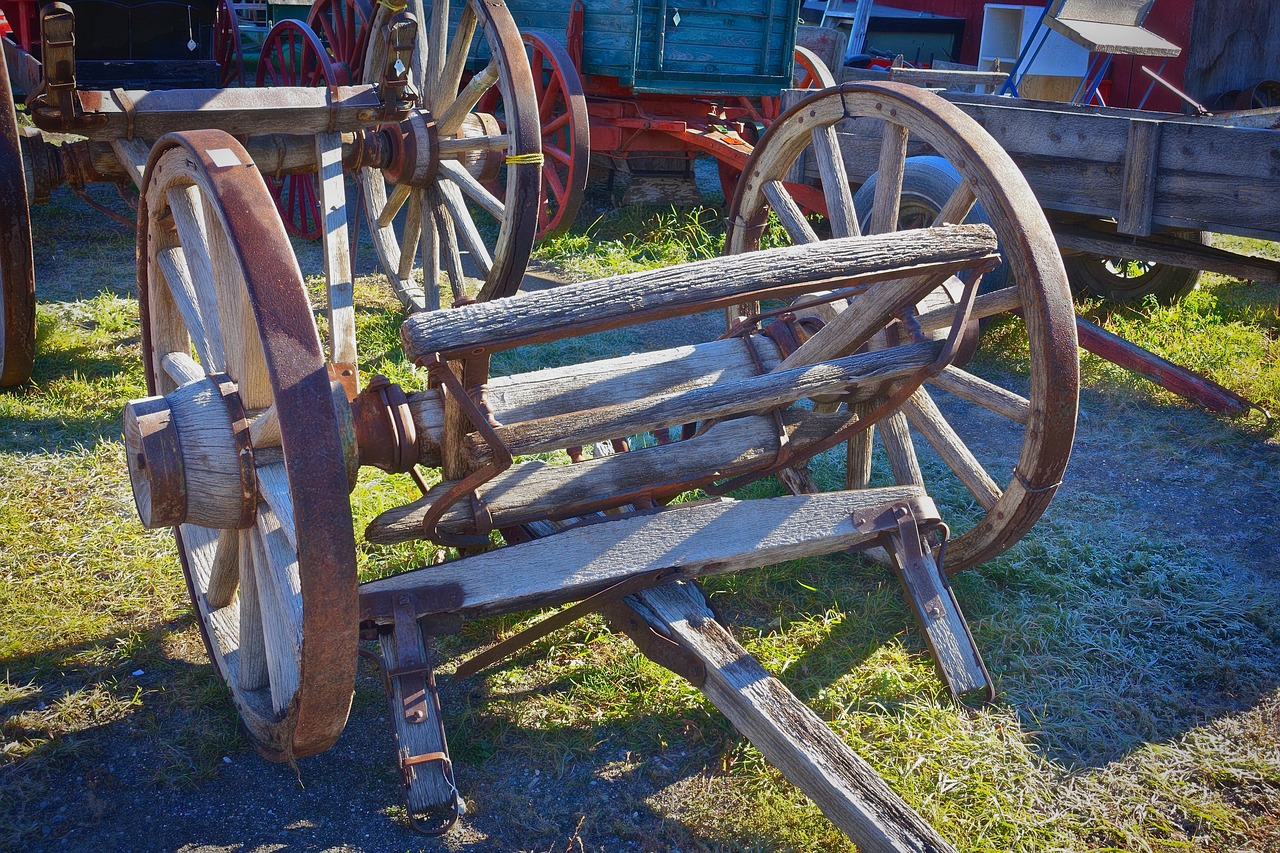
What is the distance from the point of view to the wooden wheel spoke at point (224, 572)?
2035 mm

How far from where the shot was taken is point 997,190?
209 centimetres

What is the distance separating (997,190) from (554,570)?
1.23m

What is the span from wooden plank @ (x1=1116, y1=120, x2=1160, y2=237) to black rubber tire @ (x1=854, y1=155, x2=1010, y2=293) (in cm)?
47

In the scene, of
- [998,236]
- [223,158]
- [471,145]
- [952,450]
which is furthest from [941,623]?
[471,145]

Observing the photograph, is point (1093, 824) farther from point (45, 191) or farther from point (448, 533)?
point (45, 191)

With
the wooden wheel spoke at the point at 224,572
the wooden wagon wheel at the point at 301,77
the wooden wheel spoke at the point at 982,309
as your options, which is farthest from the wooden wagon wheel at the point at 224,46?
the wooden wheel spoke at the point at 982,309

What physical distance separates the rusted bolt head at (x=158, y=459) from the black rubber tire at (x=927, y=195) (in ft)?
8.68

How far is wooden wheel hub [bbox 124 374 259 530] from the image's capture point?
1671mm

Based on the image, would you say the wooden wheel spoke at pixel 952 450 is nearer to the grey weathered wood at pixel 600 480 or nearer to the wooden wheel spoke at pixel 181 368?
the grey weathered wood at pixel 600 480

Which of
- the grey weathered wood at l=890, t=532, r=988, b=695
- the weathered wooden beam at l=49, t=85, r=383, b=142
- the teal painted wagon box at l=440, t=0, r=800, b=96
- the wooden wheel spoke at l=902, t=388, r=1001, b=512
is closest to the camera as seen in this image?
the grey weathered wood at l=890, t=532, r=988, b=695

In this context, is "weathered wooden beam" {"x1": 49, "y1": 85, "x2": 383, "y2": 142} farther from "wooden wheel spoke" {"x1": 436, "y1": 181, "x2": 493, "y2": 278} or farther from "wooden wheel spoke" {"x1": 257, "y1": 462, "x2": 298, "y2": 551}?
"wooden wheel spoke" {"x1": 257, "y1": 462, "x2": 298, "y2": 551}

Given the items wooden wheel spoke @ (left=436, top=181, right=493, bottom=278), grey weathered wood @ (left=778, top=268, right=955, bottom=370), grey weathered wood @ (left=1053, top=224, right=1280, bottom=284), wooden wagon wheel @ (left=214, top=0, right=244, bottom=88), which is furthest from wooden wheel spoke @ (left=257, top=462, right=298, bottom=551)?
wooden wagon wheel @ (left=214, top=0, right=244, bottom=88)

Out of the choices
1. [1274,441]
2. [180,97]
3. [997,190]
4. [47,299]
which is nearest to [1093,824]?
[997,190]

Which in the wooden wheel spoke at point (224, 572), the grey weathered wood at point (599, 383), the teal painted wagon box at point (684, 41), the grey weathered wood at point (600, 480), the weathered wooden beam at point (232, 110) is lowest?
the wooden wheel spoke at point (224, 572)
